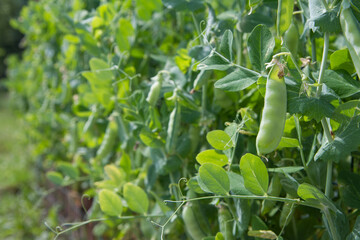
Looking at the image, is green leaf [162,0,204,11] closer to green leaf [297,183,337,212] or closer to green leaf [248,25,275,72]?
green leaf [248,25,275,72]

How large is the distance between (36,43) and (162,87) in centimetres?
162

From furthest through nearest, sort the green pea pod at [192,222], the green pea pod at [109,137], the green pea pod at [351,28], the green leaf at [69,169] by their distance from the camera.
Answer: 1. the green leaf at [69,169]
2. the green pea pod at [109,137]
3. the green pea pod at [192,222]
4. the green pea pod at [351,28]

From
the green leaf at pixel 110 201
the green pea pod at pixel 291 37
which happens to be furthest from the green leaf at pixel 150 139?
the green pea pod at pixel 291 37

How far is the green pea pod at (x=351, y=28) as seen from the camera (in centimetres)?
43

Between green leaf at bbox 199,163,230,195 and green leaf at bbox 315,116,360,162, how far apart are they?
14 cm

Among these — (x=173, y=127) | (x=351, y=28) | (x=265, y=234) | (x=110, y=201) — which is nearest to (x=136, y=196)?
(x=110, y=201)

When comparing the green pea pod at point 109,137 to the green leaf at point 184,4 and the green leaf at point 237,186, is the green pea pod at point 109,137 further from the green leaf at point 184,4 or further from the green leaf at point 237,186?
the green leaf at point 237,186

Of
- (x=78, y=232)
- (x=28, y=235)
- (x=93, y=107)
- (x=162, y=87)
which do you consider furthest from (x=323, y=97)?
(x=28, y=235)

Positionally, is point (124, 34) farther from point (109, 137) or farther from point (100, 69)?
point (109, 137)

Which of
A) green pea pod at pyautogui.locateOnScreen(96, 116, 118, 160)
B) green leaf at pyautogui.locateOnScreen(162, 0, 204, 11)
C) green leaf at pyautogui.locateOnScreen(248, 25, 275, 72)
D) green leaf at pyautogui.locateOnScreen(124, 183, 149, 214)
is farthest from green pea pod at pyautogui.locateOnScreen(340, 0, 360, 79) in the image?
green pea pod at pyautogui.locateOnScreen(96, 116, 118, 160)

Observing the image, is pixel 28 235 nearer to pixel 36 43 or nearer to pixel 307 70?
pixel 36 43

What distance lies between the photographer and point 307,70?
0.54 metres

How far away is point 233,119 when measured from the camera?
2.34ft

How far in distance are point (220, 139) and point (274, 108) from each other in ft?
0.47
